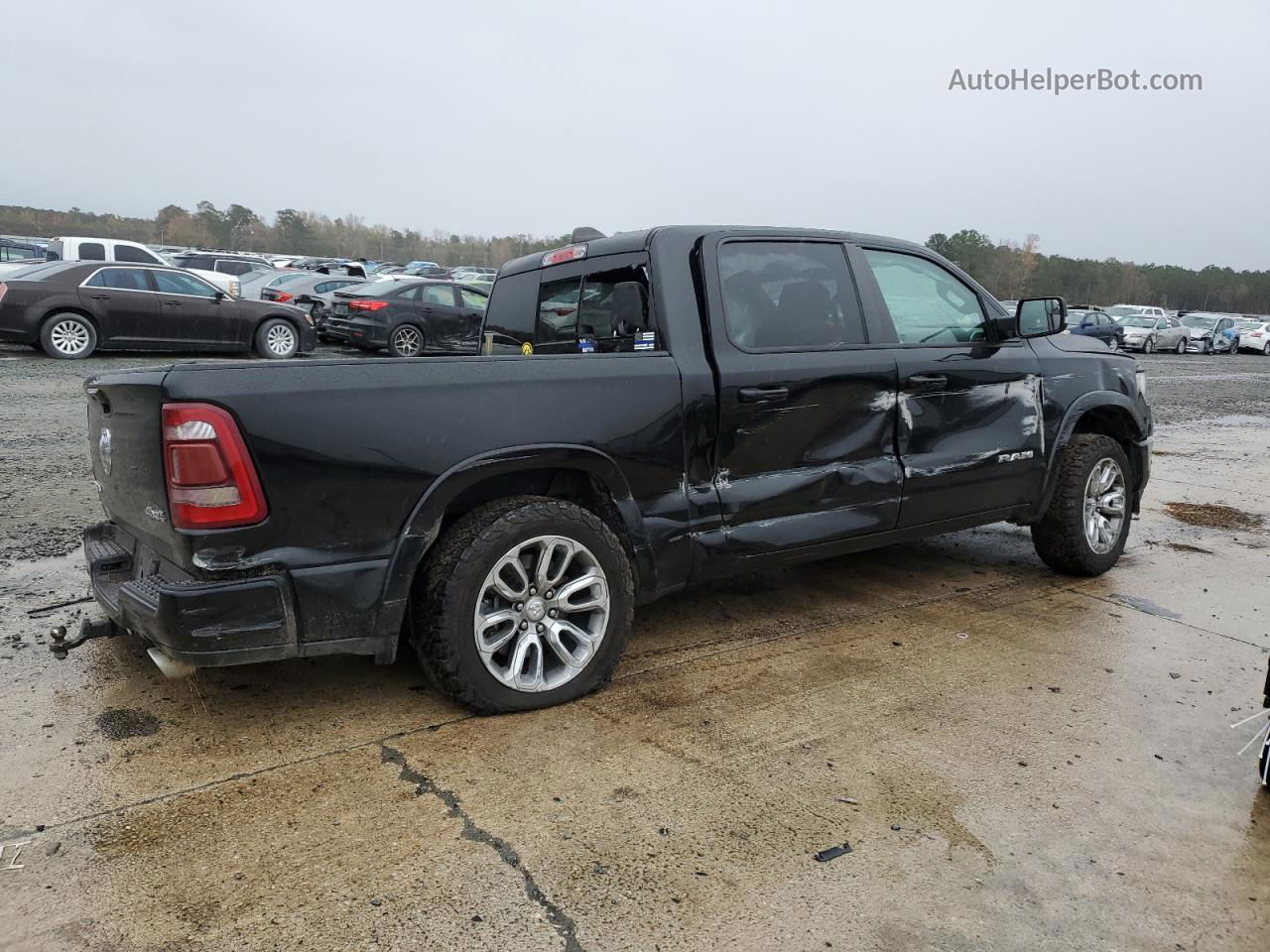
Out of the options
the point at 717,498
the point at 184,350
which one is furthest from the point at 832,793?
the point at 184,350

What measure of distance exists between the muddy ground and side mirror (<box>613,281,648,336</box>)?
1363 mm

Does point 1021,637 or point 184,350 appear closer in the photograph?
point 1021,637

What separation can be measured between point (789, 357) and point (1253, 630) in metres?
2.65

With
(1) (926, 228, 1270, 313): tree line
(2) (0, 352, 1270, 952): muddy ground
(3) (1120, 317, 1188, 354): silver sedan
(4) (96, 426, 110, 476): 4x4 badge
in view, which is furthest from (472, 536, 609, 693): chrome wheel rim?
(1) (926, 228, 1270, 313): tree line

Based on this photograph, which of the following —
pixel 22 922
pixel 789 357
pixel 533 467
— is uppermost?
pixel 789 357

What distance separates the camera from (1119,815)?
283cm

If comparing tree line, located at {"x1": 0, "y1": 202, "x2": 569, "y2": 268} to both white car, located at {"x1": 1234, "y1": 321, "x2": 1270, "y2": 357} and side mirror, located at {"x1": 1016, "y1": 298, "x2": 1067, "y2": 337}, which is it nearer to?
white car, located at {"x1": 1234, "y1": 321, "x2": 1270, "y2": 357}

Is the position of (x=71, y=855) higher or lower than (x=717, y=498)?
lower

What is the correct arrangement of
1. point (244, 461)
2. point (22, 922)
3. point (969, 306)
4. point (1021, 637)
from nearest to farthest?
point (22, 922)
point (244, 461)
point (1021, 637)
point (969, 306)

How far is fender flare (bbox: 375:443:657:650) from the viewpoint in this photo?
309cm

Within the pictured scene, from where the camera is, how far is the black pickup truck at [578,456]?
9.42 ft

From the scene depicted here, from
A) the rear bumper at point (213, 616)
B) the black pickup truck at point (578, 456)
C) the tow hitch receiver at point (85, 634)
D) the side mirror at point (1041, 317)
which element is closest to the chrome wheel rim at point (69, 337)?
the black pickup truck at point (578, 456)

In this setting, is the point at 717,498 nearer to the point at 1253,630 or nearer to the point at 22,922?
the point at 22,922

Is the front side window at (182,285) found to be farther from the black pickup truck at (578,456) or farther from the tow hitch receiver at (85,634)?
the tow hitch receiver at (85,634)
